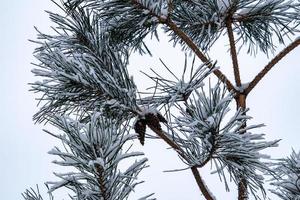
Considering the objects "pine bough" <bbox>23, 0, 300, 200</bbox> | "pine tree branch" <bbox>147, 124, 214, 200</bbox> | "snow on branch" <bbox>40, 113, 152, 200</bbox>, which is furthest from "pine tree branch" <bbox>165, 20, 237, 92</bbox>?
"snow on branch" <bbox>40, 113, 152, 200</bbox>

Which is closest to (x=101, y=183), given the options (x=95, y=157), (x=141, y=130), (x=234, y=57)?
(x=95, y=157)

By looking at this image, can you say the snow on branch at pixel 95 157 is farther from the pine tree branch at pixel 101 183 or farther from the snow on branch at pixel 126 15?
the snow on branch at pixel 126 15

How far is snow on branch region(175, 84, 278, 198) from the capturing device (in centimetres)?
173

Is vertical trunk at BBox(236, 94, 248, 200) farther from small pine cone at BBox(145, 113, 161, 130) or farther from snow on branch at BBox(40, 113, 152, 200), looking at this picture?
snow on branch at BBox(40, 113, 152, 200)

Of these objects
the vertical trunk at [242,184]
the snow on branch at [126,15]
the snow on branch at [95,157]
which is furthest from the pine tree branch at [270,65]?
the snow on branch at [95,157]

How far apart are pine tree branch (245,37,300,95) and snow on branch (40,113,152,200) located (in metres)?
1.20

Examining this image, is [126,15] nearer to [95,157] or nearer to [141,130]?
[141,130]

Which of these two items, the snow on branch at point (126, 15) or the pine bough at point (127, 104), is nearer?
the pine bough at point (127, 104)

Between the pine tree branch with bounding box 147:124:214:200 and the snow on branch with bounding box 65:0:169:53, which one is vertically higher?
the snow on branch with bounding box 65:0:169:53

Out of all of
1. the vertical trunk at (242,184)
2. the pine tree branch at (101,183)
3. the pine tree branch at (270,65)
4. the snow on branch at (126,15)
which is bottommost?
the pine tree branch at (101,183)

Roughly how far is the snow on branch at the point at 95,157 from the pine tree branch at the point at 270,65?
1.20 metres

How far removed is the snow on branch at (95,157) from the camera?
1.41 metres

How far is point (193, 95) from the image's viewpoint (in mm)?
1770

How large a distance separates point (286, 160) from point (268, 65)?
1.73 ft
